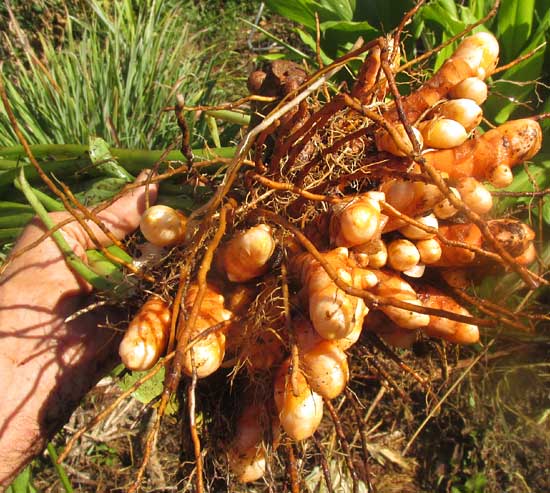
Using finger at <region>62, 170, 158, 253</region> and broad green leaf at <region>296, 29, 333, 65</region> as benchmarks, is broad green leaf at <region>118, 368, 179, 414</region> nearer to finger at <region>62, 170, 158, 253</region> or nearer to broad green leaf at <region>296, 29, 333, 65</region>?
finger at <region>62, 170, 158, 253</region>

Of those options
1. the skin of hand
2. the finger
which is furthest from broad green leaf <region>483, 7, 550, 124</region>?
the skin of hand

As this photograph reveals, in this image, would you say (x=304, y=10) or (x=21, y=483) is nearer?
(x=21, y=483)

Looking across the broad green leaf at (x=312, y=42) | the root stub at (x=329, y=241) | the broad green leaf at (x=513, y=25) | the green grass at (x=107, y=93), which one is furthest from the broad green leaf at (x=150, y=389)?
the broad green leaf at (x=513, y=25)

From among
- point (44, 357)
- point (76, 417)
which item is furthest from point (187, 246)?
point (76, 417)

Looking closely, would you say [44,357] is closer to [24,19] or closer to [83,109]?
[83,109]

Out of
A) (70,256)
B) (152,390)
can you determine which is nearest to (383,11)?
(70,256)

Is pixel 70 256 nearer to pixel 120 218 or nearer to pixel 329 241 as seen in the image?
pixel 120 218
